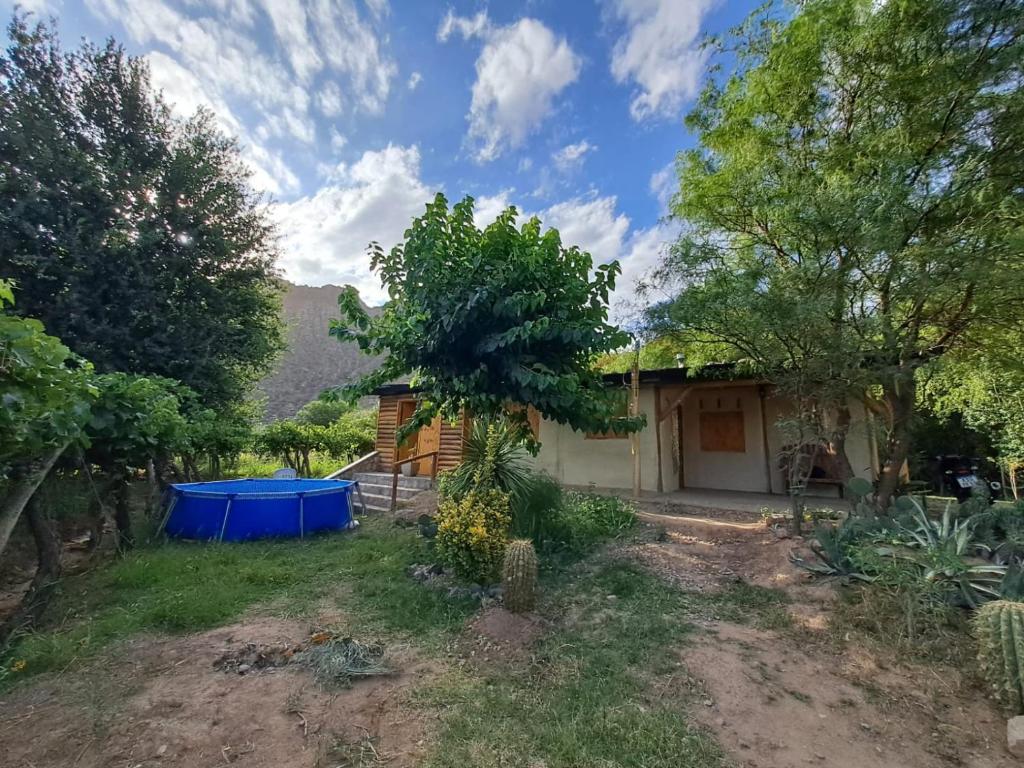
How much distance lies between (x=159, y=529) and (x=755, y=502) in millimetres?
9271

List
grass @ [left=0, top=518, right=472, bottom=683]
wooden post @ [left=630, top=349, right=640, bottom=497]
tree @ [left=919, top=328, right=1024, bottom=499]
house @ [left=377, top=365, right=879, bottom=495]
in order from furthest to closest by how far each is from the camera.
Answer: house @ [left=377, top=365, right=879, bottom=495] → wooden post @ [left=630, top=349, right=640, bottom=497] → tree @ [left=919, top=328, right=1024, bottom=499] → grass @ [left=0, top=518, right=472, bottom=683]

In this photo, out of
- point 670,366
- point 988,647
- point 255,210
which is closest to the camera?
point 988,647

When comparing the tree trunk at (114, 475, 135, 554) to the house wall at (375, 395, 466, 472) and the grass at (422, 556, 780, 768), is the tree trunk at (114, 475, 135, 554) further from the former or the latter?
the house wall at (375, 395, 466, 472)

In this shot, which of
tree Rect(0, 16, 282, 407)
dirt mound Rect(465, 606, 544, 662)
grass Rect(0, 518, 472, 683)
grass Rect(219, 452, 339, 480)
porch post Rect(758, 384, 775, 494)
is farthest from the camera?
grass Rect(219, 452, 339, 480)

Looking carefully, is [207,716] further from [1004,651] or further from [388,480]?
[388,480]

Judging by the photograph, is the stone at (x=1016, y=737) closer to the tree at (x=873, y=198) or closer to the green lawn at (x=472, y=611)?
the green lawn at (x=472, y=611)

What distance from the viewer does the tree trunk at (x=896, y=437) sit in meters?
5.38

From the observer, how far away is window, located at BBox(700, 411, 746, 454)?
31.2 ft

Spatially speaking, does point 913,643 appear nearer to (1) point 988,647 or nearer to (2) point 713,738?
(1) point 988,647

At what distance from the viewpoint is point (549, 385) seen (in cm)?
429

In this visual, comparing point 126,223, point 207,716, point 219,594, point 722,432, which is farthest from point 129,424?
point 722,432

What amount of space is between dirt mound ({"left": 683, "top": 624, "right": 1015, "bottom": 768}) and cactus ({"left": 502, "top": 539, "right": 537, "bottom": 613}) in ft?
3.77

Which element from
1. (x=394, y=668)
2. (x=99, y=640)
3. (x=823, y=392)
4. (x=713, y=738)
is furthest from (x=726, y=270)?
(x=99, y=640)

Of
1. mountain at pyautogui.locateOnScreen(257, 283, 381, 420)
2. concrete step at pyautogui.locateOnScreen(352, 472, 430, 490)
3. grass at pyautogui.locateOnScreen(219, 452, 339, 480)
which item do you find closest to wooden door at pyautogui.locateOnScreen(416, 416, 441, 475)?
concrete step at pyautogui.locateOnScreen(352, 472, 430, 490)
